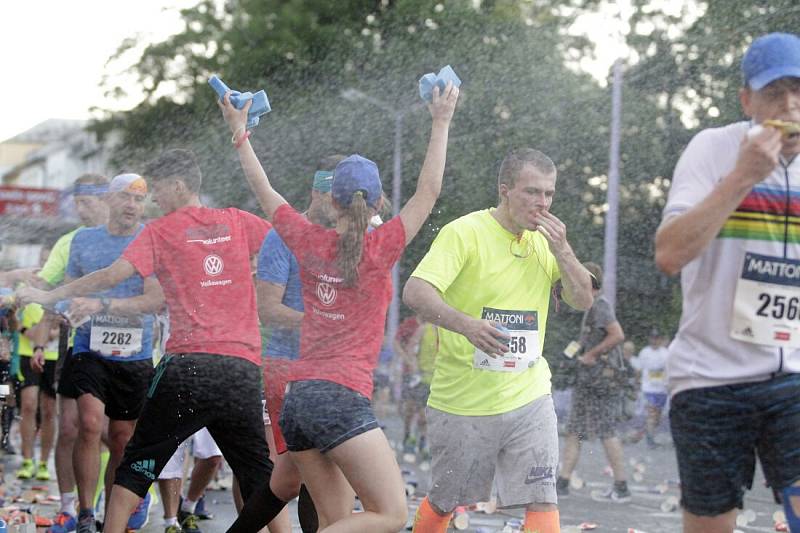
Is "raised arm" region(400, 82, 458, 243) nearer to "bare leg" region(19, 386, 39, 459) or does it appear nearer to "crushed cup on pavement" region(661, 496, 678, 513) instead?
"crushed cup on pavement" region(661, 496, 678, 513)

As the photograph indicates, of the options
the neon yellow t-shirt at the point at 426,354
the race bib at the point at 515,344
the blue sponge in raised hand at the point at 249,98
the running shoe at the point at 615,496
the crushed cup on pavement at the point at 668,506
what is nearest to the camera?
the blue sponge in raised hand at the point at 249,98

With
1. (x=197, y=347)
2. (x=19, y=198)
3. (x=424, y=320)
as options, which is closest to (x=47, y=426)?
(x=197, y=347)

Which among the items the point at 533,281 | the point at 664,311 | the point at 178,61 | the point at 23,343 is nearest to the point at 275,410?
the point at 533,281

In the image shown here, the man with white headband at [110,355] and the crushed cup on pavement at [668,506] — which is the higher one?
the man with white headband at [110,355]

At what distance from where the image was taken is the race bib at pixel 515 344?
532 cm

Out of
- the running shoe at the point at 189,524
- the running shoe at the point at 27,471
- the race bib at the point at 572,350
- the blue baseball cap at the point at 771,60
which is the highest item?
the blue baseball cap at the point at 771,60

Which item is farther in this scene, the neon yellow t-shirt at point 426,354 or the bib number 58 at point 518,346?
the neon yellow t-shirt at point 426,354

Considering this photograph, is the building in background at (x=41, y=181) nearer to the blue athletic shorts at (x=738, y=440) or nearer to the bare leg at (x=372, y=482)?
the bare leg at (x=372, y=482)

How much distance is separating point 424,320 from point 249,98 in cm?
128

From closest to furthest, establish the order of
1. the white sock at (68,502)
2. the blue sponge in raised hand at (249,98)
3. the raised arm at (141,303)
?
the blue sponge in raised hand at (249,98), the raised arm at (141,303), the white sock at (68,502)

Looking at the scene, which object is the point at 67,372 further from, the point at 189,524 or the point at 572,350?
the point at 572,350

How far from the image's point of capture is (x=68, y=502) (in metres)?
7.71

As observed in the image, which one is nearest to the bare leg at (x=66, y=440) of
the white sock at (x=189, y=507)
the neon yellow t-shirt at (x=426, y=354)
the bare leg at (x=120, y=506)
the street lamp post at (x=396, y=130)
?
the white sock at (x=189, y=507)

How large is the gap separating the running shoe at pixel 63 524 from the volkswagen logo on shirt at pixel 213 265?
2456mm
